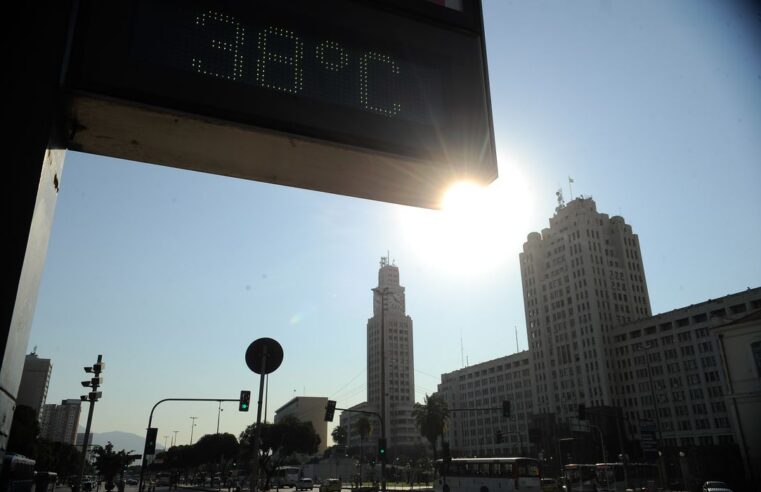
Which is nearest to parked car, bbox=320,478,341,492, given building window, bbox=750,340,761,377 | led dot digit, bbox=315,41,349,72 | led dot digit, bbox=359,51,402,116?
building window, bbox=750,340,761,377

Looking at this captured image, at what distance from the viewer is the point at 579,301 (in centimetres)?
11331

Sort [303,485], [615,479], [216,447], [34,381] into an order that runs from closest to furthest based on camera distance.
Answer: [615,479]
[303,485]
[216,447]
[34,381]

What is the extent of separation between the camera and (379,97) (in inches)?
167

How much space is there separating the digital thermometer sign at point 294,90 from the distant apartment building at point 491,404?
122517 millimetres

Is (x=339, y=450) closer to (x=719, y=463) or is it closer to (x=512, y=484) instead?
(x=719, y=463)

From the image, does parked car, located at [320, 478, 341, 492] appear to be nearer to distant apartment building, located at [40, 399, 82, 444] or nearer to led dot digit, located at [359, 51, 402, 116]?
led dot digit, located at [359, 51, 402, 116]

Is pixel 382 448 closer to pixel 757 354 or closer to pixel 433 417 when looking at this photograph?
pixel 757 354

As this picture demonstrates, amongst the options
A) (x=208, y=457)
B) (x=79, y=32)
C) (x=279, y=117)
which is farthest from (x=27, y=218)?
(x=208, y=457)

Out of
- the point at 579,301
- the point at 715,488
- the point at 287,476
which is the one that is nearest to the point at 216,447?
the point at 287,476

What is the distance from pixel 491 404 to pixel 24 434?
113 meters

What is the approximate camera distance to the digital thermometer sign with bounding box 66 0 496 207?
11.6 ft

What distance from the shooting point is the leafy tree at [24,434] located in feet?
163

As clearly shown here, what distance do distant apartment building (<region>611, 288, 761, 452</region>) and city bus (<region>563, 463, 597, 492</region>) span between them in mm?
50520

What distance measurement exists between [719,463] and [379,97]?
225ft
